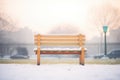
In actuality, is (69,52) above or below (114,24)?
below

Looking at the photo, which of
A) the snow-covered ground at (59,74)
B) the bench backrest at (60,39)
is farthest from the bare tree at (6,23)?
the snow-covered ground at (59,74)

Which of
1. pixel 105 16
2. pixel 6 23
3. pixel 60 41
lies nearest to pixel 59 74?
pixel 60 41

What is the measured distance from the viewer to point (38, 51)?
5559mm

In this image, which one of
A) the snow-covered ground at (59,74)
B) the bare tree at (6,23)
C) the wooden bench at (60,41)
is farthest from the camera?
the bare tree at (6,23)

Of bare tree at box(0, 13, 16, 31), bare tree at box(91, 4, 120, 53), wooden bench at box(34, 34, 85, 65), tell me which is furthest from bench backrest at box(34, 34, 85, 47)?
bare tree at box(91, 4, 120, 53)

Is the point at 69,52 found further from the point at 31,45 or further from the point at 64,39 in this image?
the point at 31,45

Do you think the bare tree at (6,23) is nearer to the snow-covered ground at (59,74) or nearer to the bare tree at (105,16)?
the bare tree at (105,16)

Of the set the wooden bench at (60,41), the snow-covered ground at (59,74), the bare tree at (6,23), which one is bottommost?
the snow-covered ground at (59,74)

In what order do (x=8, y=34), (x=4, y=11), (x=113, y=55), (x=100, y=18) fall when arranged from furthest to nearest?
(x=8, y=34)
(x=100, y=18)
(x=4, y=11)
(x=113, y=55)

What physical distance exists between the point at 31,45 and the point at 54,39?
20601mm

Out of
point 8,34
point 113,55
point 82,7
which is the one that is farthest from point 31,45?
point 113,55

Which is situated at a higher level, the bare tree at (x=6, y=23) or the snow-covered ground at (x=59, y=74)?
the bare tree at (x=6, y=23)

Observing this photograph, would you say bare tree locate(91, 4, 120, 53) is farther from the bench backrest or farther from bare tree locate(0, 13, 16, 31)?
the bench backrest

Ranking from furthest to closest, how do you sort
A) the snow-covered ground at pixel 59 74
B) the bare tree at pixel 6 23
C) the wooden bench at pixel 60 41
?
the bare tree at pixel 6 23 < the wooden bench at pixel 60 41 < the snow-covered ground at pixel 59 74
